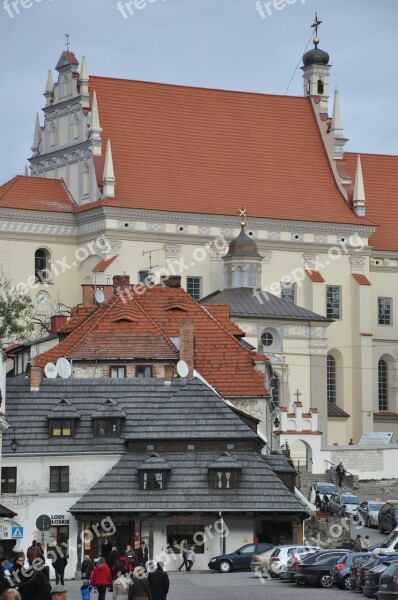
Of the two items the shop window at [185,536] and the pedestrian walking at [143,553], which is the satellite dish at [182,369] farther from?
the pedestrian walking at [143,553]

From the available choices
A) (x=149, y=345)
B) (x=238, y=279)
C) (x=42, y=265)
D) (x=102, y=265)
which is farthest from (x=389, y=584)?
(x=42, y=265)

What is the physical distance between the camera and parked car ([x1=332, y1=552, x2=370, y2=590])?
51.2 metres

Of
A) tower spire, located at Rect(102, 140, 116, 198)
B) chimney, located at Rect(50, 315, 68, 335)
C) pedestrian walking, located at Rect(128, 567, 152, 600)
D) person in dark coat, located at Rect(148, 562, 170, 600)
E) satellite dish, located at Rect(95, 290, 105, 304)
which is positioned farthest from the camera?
tower spire, located at Rect(102, 140, 116, 198)

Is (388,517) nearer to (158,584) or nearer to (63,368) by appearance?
(63,368)

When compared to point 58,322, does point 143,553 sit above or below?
below

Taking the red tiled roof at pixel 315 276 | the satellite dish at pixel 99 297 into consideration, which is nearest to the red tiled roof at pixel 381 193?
the red tiled roof at pixel 315 276

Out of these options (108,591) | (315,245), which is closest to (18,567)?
(108,591)

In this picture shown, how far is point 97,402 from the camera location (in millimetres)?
65812

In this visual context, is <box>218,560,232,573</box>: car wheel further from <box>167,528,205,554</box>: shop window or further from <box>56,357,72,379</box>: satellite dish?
<box>56,357,72,379</box>: satellite dish

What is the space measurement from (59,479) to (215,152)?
5765 cm

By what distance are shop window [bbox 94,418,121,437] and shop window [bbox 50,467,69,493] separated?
67.9 inches

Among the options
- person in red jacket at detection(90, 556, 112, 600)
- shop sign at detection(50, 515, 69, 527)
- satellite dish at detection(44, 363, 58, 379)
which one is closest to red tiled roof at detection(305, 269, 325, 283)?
satellite dish at detection(44, 363, 58, 379)

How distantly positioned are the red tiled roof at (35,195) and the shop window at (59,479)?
4862 centimetres

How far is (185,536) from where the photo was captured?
6194 cm
